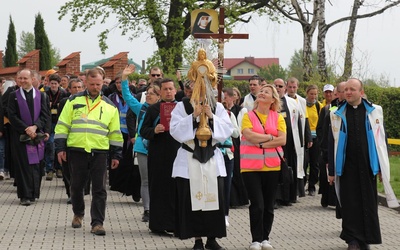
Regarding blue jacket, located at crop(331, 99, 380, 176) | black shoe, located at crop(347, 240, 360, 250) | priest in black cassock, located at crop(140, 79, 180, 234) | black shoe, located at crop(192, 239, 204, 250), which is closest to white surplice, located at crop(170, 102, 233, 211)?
black shoe, located at crop(192, 239, 204, 250)

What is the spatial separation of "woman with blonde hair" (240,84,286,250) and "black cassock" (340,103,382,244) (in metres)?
0.79

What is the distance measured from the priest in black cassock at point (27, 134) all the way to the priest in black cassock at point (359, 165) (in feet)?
19.3

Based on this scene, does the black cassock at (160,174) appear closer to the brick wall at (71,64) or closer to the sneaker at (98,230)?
the sneaker at (98,230)

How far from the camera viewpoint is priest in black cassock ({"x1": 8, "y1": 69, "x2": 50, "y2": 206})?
609 inches

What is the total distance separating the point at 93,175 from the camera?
12.1 metres

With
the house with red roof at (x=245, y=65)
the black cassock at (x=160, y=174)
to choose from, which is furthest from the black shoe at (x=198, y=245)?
the house with red roof at (x=245, y=65)

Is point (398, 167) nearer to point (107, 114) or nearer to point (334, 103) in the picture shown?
point (334, 103)

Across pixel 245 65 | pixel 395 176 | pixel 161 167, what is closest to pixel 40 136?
pixel 161 167

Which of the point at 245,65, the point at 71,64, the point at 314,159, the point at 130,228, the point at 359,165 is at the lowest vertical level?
the point at 130,228

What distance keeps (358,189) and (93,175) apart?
10.6ft

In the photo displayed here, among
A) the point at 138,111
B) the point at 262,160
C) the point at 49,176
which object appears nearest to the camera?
the point at 262,160

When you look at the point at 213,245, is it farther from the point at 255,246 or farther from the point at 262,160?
the point at 262,160

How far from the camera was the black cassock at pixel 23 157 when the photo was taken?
A: 609 inches

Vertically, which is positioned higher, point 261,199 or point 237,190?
point 261,199
